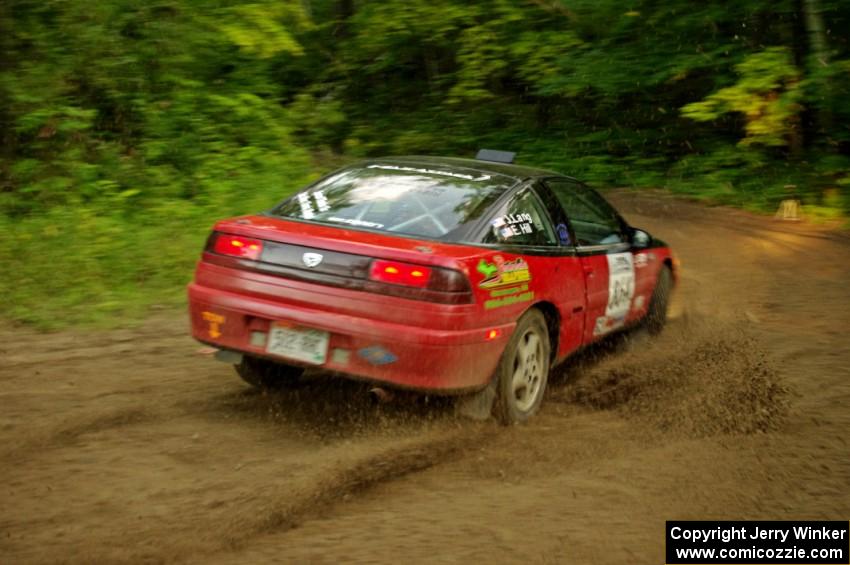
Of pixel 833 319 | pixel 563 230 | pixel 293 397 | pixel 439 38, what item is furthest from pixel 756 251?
pixel 439 38

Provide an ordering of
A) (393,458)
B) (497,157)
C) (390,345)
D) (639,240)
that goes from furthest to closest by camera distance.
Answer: (639,240) < (497,157) < (390,345) < (393,458)

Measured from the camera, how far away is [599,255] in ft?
20.4

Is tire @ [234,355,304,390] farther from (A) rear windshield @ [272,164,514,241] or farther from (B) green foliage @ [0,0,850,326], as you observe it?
(B) green foliage @ [0,0,850,326]

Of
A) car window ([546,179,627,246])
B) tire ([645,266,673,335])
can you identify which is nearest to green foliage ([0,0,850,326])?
car window ([546,179,627,246])

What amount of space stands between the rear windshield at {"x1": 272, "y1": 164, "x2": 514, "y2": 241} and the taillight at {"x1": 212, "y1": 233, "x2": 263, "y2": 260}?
0.45 meters

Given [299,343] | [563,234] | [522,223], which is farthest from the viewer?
[563,234]

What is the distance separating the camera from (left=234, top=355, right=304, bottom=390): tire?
222 inches

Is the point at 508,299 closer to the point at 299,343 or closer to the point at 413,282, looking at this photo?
the point at 413,282

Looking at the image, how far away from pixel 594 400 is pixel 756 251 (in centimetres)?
656

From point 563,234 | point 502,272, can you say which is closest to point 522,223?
point 563,234

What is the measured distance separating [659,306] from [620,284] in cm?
103

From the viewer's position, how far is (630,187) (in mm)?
17109

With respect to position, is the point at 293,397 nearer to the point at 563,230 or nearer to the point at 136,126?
the point at 563,230

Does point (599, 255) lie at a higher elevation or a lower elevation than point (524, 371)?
higher
